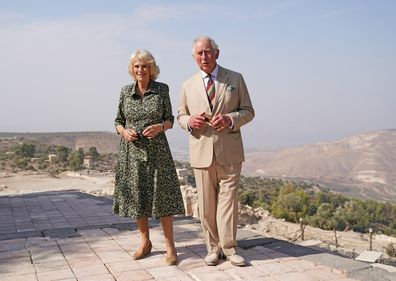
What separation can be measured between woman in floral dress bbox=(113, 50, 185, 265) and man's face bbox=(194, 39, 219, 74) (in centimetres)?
40

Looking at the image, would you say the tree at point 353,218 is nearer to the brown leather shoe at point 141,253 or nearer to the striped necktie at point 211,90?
the brown leather shoe at point 141,253

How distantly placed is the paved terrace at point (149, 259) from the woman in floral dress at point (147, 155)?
341 millimetres

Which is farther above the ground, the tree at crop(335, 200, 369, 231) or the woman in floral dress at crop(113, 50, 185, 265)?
the woman in floral dress at crop(113, 50, 185, 265)

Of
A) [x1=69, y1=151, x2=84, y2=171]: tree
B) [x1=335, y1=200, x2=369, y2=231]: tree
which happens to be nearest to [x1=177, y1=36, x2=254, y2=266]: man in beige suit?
[x1=69, y1=151, x2=84, y2=171]: tree

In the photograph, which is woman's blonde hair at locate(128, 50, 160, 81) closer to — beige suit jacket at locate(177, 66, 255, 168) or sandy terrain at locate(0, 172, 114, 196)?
beige suit jacket at locate(177, 66, 255, 168)

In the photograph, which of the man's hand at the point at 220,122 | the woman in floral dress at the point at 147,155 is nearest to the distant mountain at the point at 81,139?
the woman in floral dress at the point at 147,155

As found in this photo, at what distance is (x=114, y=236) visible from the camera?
195 inches

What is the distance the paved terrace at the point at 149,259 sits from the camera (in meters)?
3.41

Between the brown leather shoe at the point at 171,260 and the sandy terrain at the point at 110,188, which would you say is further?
the sandy terrain at the point at 110,188

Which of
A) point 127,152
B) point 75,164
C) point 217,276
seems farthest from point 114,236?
point 75,164

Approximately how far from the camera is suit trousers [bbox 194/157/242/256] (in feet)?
11.7

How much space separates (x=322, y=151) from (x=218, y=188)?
563 feet

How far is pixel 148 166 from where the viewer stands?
Answer: 364 centimetres

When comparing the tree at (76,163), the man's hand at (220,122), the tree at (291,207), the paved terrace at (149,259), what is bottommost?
the tree at (291,207)
